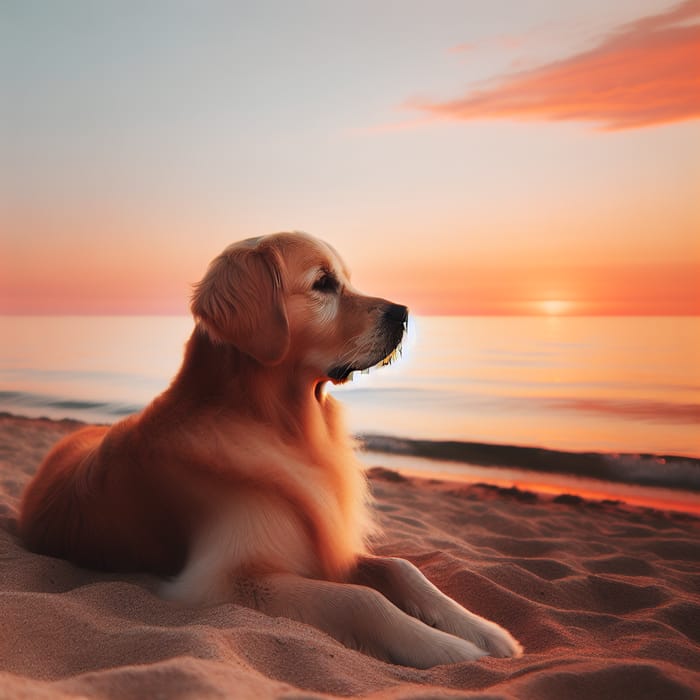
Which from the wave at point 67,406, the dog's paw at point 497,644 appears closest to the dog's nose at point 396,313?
the dog's paw at point 497,644

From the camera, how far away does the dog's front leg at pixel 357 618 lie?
2086 millimetres

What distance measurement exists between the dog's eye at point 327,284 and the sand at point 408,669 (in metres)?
1.17

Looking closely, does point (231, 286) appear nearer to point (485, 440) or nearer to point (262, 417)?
point (262, 417)

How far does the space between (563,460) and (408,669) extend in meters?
5.21

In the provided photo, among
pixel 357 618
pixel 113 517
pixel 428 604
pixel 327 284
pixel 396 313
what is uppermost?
pixel 327 284

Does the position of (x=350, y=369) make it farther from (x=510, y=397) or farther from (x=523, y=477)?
(x=510, y=397)

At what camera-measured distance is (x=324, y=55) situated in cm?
705

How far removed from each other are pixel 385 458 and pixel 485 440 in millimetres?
1097

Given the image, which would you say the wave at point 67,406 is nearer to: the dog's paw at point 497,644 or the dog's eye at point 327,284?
the dog's eye at point 327,284

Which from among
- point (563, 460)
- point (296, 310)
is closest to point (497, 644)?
point (296, 310)

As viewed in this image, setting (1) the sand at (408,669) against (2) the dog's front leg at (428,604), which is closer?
(1) the sand at (408,669)

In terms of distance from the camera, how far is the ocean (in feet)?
21.5

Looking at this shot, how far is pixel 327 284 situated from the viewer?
268 cm

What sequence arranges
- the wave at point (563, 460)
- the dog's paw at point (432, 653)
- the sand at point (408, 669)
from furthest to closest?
the wave at point (563, 460) → the dog's paw at point (432, 653) → the sand at point (408, 669)
